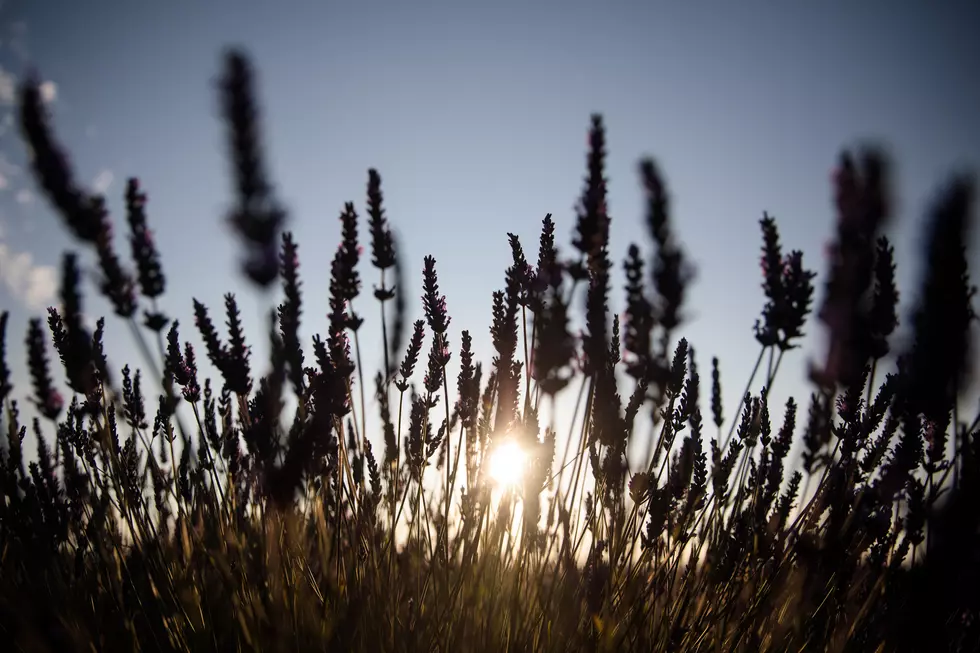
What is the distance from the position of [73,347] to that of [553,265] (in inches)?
53.0

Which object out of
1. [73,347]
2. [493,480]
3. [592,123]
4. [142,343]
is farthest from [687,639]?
[73,347]

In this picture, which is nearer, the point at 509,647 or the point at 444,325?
the point at 509,647

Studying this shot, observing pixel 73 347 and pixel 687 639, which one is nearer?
pixel 73 347

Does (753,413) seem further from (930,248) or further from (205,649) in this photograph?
(205,649)

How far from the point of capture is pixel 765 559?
81.7 inches

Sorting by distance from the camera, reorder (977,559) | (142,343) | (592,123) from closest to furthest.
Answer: (142,343), (977,559), (592,123)

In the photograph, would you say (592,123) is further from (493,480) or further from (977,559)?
(977,559)

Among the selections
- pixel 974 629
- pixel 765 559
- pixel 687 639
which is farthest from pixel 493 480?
pixel 974 629

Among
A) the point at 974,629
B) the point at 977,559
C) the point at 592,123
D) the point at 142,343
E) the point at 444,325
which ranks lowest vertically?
the point at 974,629

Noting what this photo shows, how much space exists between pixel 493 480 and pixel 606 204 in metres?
1.13

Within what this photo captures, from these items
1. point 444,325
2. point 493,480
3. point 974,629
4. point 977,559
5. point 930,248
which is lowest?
point 974,629

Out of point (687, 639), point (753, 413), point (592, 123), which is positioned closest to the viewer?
point (592, 123)

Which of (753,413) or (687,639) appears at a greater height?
(753,413)

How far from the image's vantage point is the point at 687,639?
1.91 meters
